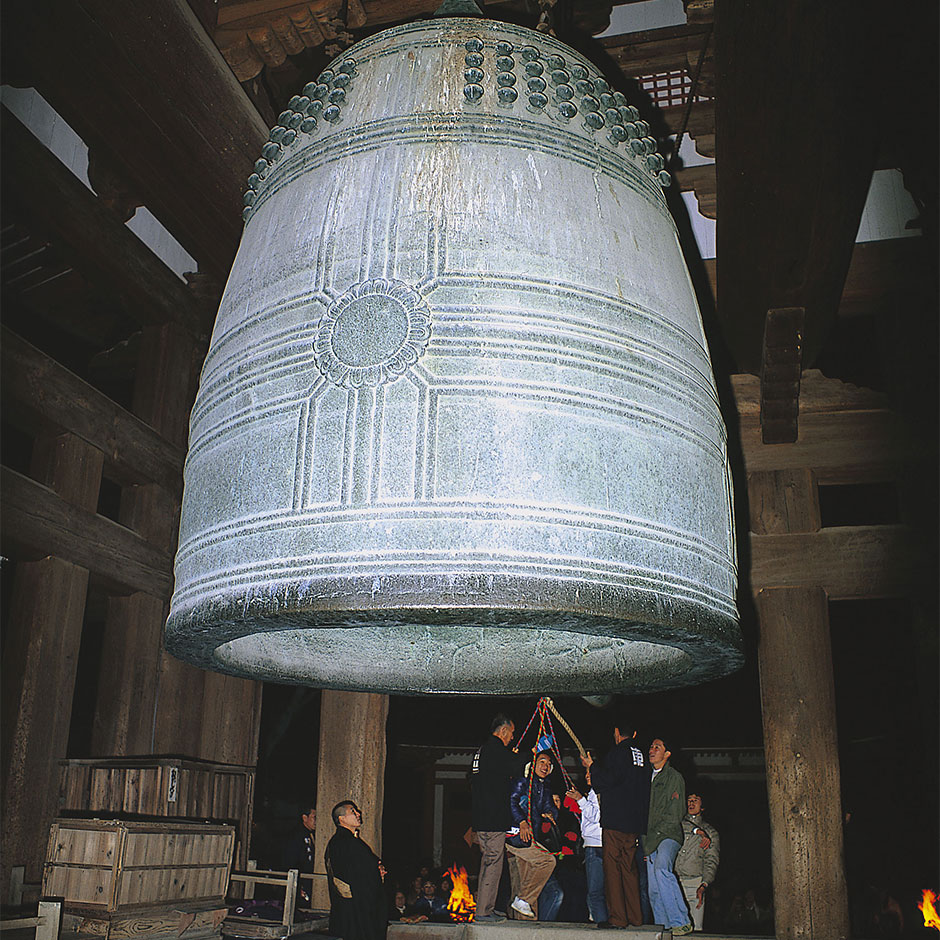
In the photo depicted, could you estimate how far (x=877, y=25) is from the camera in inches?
95.5

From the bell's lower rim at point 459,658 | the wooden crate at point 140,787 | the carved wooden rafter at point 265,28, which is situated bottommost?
the wooden crate at point 140,787

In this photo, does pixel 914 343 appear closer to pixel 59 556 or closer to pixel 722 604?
pixel 722 604

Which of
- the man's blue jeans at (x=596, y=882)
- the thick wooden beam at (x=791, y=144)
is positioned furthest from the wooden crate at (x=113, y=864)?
the thick wooden beam at (x=791, y=144)

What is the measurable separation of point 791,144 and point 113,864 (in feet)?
14.3

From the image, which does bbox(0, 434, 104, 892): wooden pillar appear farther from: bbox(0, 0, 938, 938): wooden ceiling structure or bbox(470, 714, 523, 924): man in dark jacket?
bbox(470, 714, 523, 924): man in dark jacket

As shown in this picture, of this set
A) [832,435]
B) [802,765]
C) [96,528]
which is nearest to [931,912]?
[802,765]

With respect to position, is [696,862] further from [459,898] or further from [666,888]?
[459,898]

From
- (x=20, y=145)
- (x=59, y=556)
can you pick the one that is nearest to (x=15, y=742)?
(x=59, y=556)

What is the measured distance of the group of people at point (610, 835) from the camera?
5.04 meters

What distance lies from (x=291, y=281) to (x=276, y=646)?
0.87m

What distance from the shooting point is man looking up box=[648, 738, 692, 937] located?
493 centimetres

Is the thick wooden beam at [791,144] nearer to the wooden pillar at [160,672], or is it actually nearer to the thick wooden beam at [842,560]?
the thick wooden beam at [842,560]

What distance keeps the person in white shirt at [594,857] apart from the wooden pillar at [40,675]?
2907 millimetres

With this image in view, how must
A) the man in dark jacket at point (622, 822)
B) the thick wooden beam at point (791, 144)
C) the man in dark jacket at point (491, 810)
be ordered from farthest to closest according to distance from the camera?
1. the man in dark jacket at point (491, 810)
2. the man in dark jacket at point (622, 822)
3. the thick wooden beam at point (791, 144)
